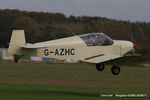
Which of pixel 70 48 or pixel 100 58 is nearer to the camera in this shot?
pixel 70 48

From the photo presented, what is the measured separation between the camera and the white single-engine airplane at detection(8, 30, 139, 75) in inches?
771

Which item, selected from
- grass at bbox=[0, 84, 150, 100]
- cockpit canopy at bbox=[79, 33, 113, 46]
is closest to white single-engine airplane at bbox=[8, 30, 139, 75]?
cockpit canopy at bbox=[79, 33, 113, 46]

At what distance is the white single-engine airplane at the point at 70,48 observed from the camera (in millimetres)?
19594

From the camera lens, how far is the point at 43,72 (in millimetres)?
54594

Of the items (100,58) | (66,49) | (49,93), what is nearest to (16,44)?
(66,49)

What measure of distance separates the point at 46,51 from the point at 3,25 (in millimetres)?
30060

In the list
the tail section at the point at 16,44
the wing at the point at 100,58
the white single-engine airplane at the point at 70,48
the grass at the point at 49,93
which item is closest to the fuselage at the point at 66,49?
the white single-engine airplane at the point at 70,48

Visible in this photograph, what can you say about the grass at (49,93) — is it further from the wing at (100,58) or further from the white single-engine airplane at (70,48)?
the wing at (100,58)

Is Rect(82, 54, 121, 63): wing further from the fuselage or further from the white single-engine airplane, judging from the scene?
the fuselage

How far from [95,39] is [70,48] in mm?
1335

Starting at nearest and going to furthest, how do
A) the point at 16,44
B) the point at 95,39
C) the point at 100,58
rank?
the point at 16,44 → the point at 100,58 → the point at 95,39

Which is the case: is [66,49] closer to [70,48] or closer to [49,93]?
[70,48]

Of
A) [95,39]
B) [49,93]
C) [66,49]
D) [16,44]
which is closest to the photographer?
[16,44]

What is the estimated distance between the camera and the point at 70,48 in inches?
786
